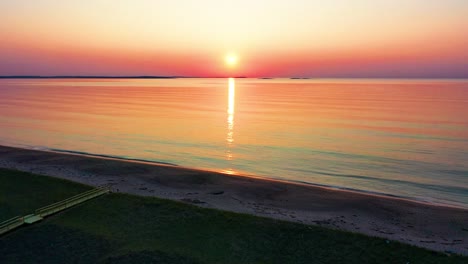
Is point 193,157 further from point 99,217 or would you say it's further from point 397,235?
point 397,235

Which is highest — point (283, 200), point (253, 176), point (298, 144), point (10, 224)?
point (10, 224)

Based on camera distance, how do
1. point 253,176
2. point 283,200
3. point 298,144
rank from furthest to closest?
point 298,144, point 253,176, point 283,200

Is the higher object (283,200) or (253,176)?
(283,200)

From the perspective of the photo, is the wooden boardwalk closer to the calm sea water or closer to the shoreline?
the shoreline

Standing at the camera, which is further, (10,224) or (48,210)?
(48,210)

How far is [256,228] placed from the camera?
20.0 metres

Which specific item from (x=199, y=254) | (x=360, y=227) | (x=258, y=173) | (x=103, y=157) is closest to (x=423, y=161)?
(x=258, y=173)

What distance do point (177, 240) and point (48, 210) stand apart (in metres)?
8.86

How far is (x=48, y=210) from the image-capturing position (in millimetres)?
21891

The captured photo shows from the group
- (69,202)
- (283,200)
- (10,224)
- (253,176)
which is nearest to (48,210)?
(69,202)

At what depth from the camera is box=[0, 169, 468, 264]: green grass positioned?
17.0 metres

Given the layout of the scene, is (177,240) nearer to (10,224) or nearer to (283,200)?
(10,224)

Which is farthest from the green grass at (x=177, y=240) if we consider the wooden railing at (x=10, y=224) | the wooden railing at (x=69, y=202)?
the wooden railing at (x=69, y=202)

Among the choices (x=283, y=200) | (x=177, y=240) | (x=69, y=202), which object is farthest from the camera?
(x=283, y=200)
